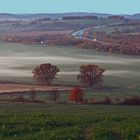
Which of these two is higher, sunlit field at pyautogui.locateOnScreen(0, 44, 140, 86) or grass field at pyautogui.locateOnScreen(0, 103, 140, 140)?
grass field at pyautogui.locateOnScreen(0, 103, 140, 140)

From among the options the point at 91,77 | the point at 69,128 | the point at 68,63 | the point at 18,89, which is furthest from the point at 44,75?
the point at 69,128

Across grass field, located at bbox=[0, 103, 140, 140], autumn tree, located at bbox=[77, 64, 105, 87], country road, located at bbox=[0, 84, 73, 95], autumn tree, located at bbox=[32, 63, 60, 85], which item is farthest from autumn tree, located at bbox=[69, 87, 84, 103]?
grass field, located at bbox=[0, 103, 140, 140]

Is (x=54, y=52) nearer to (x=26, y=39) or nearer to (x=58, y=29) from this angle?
(x=26, y=39)

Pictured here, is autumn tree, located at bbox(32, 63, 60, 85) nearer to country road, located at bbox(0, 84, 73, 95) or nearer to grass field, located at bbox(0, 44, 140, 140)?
grass field, located at bbox(0, 44, 140, 140)

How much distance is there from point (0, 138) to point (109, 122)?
3926 millimetres

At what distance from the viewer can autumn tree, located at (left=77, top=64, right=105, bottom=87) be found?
55219mm

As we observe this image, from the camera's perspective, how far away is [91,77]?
56.6m

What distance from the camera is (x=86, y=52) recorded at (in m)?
94.4

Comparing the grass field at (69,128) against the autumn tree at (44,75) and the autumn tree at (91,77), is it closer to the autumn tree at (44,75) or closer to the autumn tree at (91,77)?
the autumn tree at (91,77)

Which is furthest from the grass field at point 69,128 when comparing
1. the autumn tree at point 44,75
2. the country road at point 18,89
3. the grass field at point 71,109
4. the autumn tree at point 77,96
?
the autumn tree at point 44,75

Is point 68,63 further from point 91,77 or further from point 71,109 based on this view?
point 71,109

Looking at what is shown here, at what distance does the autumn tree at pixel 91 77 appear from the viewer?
5522cm

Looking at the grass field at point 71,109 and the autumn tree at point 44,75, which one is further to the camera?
the autumn tree at point 44,75

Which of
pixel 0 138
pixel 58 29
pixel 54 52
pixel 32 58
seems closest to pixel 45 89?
pixel 32 58
